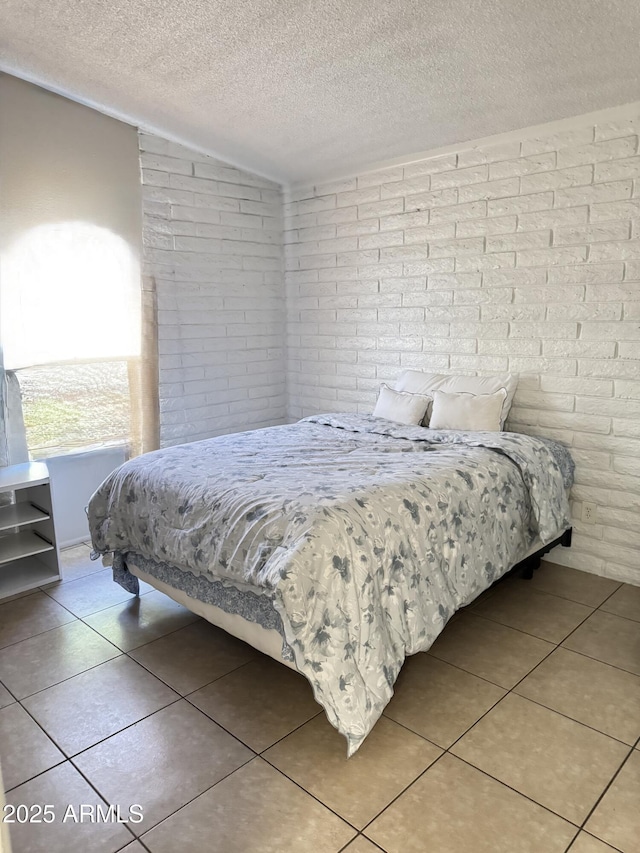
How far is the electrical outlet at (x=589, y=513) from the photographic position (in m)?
3.07

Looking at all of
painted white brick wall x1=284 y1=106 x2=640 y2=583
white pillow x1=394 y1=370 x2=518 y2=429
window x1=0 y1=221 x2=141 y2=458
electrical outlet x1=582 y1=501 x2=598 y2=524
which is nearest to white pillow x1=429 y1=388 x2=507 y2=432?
white pillow x1=394 y1=370 x2=518 y2=429

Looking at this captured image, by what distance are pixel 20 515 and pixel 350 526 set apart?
1.99 meters

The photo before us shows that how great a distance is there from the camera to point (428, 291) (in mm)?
Answer: 3617

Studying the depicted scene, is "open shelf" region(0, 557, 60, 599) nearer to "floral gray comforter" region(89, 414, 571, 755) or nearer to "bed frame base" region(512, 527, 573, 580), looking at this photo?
"floral gray comforter" region(89, 414, 571, 755)

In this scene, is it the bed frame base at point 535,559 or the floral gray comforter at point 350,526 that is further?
the bed frame base at point 535,559

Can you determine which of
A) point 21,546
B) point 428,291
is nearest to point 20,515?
point 21,546

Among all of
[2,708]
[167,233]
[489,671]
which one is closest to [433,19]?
[167,233]

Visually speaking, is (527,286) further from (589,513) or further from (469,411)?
(589,513)

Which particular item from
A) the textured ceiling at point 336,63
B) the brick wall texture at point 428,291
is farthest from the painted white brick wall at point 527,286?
the textured ceiling at point 336,63

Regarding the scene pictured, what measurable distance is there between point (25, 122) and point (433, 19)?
2.14m

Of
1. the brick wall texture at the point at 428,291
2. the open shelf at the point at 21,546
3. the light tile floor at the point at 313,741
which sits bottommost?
the light tile floor at the point at 313,741

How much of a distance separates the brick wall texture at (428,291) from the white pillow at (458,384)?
10cm

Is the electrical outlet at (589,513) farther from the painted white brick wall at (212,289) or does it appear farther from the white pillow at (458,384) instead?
the painted white brick wall at (212,289)

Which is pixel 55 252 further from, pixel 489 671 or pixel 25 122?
pixel 489 671
